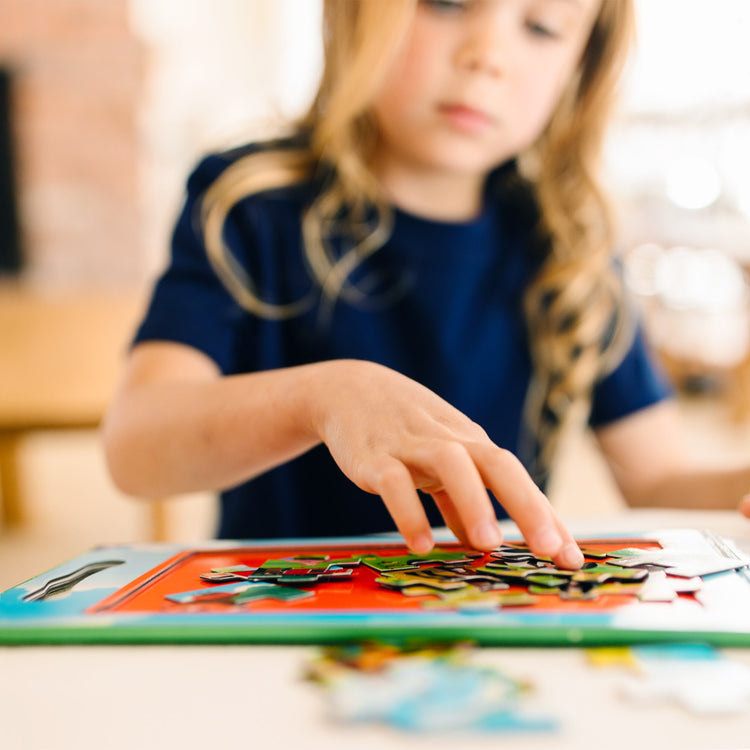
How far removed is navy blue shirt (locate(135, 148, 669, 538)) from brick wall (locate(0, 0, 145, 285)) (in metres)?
2.79

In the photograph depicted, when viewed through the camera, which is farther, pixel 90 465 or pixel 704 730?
pixel 90 465

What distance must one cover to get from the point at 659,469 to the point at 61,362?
1.24 metres

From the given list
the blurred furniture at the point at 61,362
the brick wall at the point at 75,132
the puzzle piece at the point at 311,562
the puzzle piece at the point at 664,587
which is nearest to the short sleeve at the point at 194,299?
the puzzle piece at the point at 311,562

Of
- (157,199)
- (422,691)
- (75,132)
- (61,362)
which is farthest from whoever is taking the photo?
(157,199)

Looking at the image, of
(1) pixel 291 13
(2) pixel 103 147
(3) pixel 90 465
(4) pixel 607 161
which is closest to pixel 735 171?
(1) pixel 291 13

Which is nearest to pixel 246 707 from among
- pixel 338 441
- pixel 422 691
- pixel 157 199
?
pixel 422 691

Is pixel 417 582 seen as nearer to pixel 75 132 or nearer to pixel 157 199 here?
pixel 75 132

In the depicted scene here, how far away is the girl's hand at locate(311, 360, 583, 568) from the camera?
350 millimetres

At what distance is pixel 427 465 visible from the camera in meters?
0.36

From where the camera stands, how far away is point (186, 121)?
464 cm

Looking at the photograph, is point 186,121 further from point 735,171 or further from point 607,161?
point 607,161

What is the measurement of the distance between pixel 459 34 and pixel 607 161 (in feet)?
1.14

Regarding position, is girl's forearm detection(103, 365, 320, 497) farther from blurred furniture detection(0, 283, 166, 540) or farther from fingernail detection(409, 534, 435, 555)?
blurred furniture detection(0, 283, 166, 540)

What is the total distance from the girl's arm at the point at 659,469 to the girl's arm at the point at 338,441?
0.38 metres
